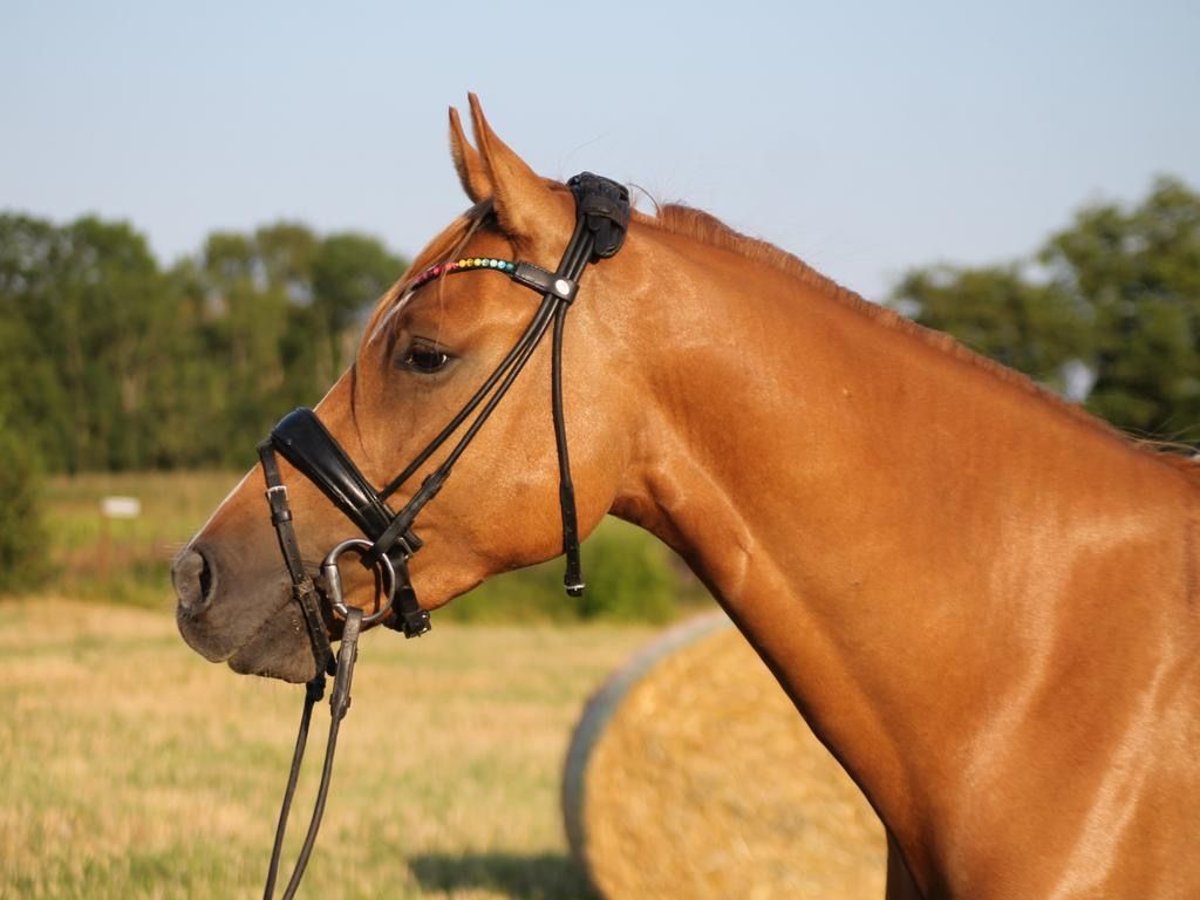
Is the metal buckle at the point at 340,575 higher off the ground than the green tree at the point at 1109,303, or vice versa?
the green tree at the point at 1109,303

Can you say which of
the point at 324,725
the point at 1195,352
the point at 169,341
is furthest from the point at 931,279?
the point at 324,725

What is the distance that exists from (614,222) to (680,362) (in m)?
0.35

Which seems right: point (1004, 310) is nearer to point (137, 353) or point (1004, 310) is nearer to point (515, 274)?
point (137, 353)

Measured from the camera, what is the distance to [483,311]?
3.09 meters

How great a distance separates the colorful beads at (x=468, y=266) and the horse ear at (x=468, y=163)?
0.56 feet

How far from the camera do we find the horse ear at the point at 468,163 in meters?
3.10

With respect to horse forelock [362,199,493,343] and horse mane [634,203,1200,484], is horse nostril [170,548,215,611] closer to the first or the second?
→ horse forelock [362,199,493,343]

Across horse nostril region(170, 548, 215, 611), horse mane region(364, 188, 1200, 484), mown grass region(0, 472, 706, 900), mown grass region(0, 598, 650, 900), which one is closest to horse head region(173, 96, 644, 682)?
horse nostril region(170, 548, 215, 611)

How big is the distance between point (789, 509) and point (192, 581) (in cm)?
133

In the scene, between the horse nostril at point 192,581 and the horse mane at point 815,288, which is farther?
the horse mane at point 815,288

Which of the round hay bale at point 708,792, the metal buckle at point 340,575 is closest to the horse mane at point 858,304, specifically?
the metal buckle at point 340,575

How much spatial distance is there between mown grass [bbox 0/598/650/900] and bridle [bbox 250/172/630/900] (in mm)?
4048

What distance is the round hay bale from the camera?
657 cm

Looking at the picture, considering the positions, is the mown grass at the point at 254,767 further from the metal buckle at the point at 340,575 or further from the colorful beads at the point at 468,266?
the colorful beads at the point at 468,266
